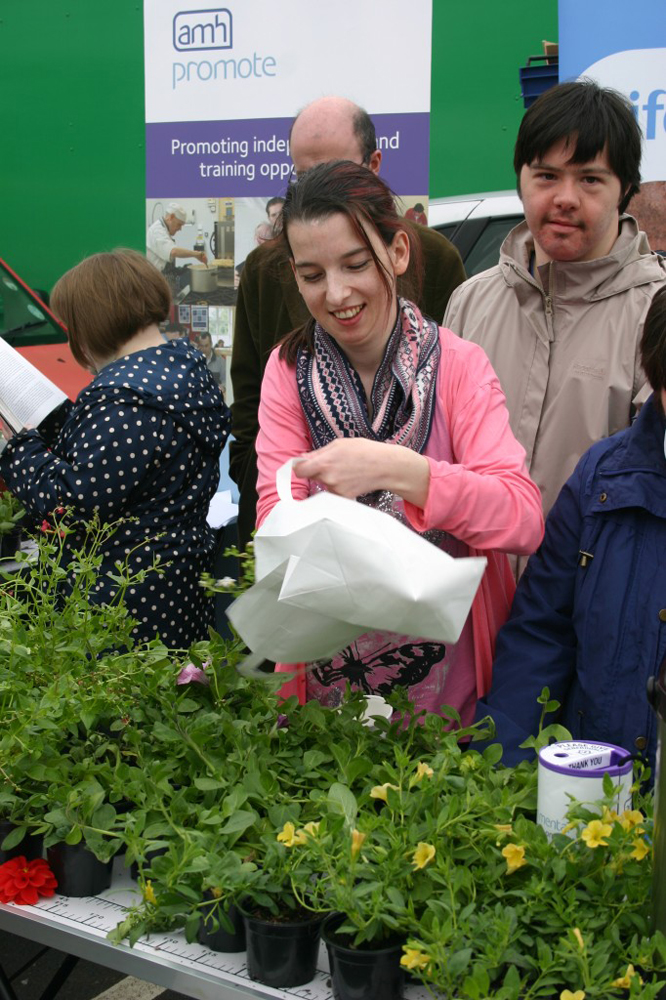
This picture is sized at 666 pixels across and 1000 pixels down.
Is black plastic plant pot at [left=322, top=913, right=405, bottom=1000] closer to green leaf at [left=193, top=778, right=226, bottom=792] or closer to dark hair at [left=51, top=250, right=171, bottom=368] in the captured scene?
green leaf at [left=193, top=778, right=226, bottom=792]

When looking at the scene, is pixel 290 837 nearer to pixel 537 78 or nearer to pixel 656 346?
pixel 656 346

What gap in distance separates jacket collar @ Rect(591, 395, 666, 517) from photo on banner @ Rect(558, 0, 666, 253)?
A: 1.11m

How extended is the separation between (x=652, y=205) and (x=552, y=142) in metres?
0.75

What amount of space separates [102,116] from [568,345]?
12.1 feet

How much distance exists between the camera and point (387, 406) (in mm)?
1700

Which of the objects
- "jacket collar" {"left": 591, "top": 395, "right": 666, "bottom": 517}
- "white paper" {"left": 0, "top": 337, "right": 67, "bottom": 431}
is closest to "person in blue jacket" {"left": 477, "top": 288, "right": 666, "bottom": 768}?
"jacket collar" {"left": 591, "top": 395, "right": 666, "bottom": 517}

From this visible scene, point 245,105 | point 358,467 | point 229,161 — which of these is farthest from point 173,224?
point 358,467

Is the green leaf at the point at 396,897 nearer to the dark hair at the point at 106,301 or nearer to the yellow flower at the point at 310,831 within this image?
the yellow flower at the point at 310,831

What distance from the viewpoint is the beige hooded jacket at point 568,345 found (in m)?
1.95

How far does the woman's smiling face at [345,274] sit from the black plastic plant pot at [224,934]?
85 centimetres

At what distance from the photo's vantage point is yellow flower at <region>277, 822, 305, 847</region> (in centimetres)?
116

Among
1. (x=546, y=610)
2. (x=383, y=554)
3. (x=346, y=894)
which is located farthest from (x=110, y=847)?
(x=546, y=610)

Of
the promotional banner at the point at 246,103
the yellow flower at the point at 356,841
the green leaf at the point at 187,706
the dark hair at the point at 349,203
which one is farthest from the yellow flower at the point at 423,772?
the promotional banner at the point at 246,103

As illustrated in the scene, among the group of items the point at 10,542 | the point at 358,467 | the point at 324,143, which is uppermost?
the point at 324,143
